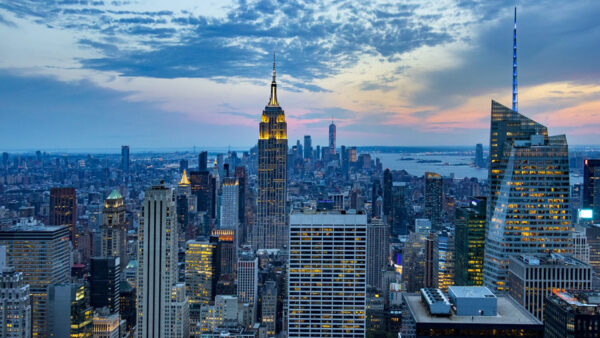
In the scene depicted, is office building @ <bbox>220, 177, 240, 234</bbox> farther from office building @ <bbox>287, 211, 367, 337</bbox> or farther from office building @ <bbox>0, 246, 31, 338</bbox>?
office building @ <bbox>0, 246, 31, 338</bbox>

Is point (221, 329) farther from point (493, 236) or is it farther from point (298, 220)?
point (493, 236)

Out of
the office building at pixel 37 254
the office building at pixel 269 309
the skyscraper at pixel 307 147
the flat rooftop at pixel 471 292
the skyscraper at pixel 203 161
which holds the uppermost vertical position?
the skyscraper at pixel 307 147

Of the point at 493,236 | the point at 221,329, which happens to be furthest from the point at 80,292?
the point at 493,236

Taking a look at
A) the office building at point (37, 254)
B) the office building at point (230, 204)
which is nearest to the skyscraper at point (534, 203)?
the office building at point (37, 254)

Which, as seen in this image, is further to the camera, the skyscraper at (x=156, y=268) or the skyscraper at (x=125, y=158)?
the skyscraper at (x=125, y=158)

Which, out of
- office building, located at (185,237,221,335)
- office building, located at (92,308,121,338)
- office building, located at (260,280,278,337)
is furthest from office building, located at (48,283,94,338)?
office building, located at (260,280,278,337)

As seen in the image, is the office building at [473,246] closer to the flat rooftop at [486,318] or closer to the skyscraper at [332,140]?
the flat rooftop at [486,318]
